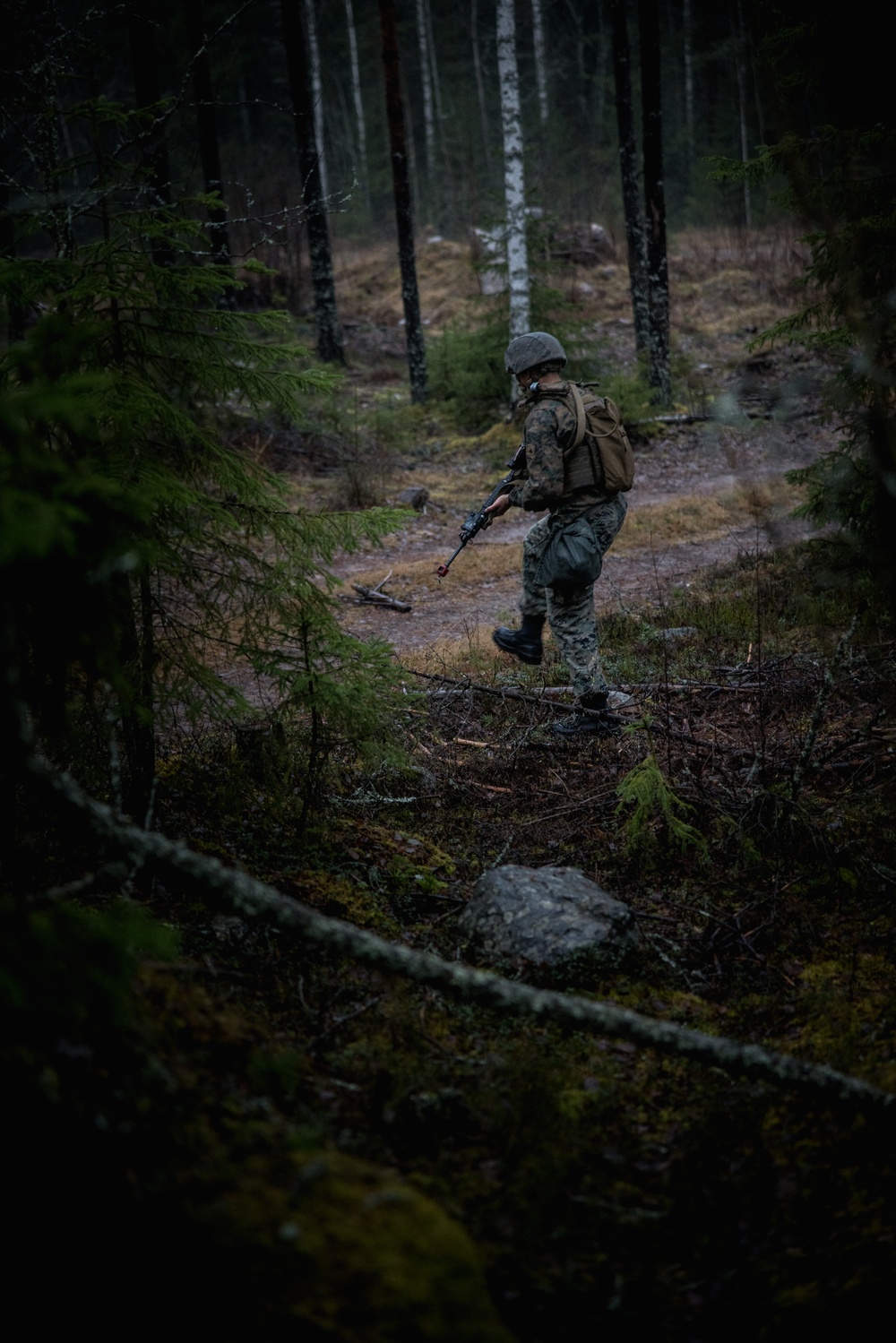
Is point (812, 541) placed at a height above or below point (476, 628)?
above

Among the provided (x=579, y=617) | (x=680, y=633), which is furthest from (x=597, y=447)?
(x=680, y=633)

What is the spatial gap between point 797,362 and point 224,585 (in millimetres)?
16955

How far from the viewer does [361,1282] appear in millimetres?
1518

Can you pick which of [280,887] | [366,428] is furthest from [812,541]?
[366,428]

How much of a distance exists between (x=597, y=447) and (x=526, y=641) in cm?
156

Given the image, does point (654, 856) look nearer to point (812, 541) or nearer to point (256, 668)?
point (256, 668)

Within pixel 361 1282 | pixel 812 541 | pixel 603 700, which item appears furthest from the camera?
pixel 812 541

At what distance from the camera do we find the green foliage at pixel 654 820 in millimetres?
3928

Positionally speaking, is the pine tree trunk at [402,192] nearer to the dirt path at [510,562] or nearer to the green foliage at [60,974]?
the dirt path at [510,562]

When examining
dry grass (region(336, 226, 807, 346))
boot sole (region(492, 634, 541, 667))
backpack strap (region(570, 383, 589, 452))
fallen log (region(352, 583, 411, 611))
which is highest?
dry grass (region(336, 226, 807, 346))

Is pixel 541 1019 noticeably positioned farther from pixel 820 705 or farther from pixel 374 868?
pixel 820 705

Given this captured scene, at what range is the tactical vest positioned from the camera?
510 cm

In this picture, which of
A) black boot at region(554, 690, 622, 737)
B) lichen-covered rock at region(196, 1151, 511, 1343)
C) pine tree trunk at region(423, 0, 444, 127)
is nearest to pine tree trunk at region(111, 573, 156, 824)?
lichen-covered rock at region(196, 1151, 511, 1343)

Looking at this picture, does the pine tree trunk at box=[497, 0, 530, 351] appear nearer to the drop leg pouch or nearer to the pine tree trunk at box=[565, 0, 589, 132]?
the drop leg pouch
